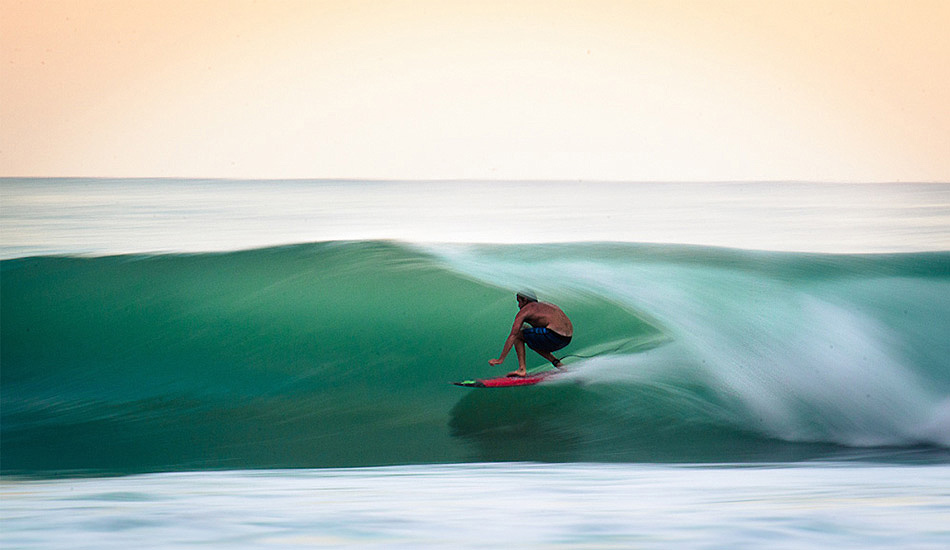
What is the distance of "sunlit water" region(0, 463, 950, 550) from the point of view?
2.27 meters

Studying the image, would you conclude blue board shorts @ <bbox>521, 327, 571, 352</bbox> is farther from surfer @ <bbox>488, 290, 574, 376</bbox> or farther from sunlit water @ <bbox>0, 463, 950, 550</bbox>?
sunlit water @ <bbox>0, 463, 950, 550</bbox>

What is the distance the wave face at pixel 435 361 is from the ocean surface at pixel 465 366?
0.07 ft

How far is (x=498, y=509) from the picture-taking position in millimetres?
2621

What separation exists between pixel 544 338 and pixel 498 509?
5.48 ft

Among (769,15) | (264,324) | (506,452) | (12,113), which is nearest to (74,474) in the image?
(506,452)

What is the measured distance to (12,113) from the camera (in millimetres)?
7266

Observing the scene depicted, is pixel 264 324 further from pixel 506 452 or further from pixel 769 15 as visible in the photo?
pixel 769 15

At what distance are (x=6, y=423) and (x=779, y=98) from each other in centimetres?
704

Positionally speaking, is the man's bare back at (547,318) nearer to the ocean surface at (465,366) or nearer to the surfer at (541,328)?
the surfer at (541,328)

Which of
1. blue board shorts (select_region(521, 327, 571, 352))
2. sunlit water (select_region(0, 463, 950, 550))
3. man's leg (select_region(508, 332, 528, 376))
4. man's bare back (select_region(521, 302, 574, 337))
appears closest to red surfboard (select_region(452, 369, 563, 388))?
man's leg (select_region(508, 332, 528, 376))

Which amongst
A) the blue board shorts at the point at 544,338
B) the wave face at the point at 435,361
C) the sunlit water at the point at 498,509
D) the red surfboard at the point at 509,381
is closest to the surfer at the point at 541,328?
the blue board shorts at the point at 544,338

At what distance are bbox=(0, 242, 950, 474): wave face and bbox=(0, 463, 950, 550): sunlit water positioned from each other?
0.50 metres

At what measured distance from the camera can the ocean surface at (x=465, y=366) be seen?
257 cm

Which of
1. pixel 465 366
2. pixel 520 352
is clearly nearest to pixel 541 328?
pixel 520 352
